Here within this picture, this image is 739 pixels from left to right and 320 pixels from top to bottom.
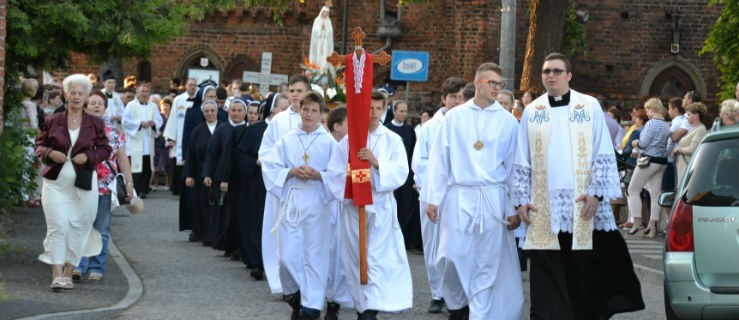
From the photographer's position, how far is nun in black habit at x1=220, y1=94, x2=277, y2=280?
15344 mm

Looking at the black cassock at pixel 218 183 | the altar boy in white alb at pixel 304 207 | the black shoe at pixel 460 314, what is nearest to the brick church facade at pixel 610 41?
the black cassock at pixel 218 183

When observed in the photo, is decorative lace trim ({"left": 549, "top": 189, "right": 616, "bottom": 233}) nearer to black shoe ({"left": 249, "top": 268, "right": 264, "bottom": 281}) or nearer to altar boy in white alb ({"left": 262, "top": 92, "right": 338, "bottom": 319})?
altar boy in white alb ({"left": 262, "top": 92, "right": 338, "bottom": 319})

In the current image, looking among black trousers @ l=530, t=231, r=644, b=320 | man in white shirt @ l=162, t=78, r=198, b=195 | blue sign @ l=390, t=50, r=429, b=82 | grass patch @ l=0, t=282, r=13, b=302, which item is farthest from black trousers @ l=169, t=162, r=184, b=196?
black trousers @ l=530, t=231, r=644, b=320

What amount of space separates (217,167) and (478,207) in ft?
20.6

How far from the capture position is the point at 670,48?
4691 centimetres

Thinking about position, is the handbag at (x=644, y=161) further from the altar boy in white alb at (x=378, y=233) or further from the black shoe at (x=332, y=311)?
the black shoe at (x=332, y=311)

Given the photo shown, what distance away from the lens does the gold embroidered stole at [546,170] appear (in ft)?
33.8

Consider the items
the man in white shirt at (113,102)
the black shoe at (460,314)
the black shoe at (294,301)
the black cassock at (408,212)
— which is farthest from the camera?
the man in white shirt at (113,102)

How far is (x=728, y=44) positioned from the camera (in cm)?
2719

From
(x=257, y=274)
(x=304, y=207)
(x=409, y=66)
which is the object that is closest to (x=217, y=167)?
(x=257, y=274)

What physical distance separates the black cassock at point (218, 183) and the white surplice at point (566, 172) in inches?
262

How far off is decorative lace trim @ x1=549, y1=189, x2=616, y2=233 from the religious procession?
0.04 feet

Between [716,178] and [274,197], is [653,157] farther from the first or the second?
[716,178]

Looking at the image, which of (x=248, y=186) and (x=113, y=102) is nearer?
(x=248, y=186)
